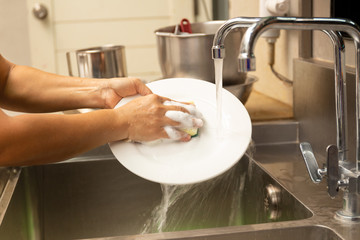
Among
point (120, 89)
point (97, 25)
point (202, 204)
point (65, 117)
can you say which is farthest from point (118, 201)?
point (97, 25)

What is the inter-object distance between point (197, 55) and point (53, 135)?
0.53m

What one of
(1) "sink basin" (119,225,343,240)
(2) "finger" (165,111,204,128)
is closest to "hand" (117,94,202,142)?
(2) "finger" (165,111,204,128)

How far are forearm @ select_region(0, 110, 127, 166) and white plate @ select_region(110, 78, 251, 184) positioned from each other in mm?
49

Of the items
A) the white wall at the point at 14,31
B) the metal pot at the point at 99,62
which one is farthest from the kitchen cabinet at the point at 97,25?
the metal pot at the point at 99,62

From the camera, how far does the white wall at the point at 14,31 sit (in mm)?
2816

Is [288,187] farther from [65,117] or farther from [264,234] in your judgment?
[65,117]

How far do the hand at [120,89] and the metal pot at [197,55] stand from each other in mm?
254

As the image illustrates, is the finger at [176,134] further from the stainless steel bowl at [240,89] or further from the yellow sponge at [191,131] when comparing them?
the stainless steel bowl at [240,89]

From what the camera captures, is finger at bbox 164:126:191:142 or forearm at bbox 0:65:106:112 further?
forearm at bbox 0:65:106:112

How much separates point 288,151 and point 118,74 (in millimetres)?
591

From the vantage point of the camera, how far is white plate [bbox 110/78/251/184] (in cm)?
87

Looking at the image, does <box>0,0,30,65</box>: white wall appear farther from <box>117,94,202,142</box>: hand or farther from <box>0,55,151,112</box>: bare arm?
<box>117,94,202,142</box>: hand

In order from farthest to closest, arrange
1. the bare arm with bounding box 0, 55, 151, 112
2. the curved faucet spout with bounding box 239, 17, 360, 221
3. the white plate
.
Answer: the bare arm with bounding box 0, 55, 151, 112, the white plate, the curved faucet spout with bounding box 239, 17, 360, 221

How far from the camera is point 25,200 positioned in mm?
1160
